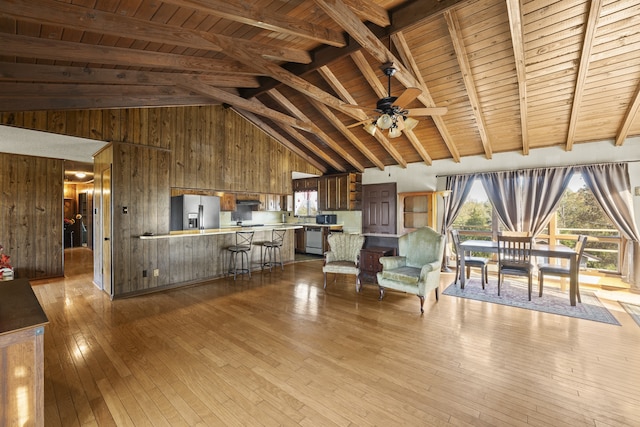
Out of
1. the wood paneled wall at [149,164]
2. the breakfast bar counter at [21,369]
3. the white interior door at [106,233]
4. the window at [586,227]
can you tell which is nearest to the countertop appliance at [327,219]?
the wood paneled wall at [149,164]

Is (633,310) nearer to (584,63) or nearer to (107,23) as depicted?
(584,63)

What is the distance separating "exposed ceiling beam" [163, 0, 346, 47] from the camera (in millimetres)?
2424

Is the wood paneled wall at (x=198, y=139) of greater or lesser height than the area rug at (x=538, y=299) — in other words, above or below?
above

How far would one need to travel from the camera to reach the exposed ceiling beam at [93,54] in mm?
2451

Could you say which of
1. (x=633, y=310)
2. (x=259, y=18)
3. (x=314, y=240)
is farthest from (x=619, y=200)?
(x=314, y=240)

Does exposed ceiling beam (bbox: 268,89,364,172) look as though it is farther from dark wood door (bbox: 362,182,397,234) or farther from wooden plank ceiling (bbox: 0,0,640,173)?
dark wood door (bbox: 362,182,397,234)

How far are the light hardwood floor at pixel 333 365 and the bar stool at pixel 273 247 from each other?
2.10 m

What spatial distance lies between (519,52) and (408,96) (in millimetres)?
1778

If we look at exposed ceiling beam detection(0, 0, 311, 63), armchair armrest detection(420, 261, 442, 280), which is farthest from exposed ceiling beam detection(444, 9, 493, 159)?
armchair armrest detection(420, 261, 442, 280)

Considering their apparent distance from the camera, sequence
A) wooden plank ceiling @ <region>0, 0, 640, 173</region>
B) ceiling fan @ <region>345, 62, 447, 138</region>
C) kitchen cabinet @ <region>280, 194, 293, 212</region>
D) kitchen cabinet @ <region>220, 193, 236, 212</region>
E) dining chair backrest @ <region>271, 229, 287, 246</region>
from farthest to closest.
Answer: kitchen cabinet @ <region>280, 194, 293, 212</region>, kitchen cabinet @ <region>220, 193, 236, 212</region>, dining chair backrest @ <region>271, 229, 287, 246</region>, ceiling fan @ <region>345, 62, 447, 138</region>, wooden plank ceiling @ <region>0, 0, 640, 173</region>

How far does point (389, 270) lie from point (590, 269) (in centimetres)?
409

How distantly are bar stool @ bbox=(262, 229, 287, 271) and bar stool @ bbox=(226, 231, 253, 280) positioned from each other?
1.27ft

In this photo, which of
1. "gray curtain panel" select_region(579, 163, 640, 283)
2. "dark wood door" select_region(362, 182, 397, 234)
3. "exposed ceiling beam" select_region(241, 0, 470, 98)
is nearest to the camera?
"exposed ceiling beam" select_region(241, 0, 470, 98)

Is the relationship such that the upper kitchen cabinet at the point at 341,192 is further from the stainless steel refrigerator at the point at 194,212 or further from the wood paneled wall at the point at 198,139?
the stainless steel refrigerator at the point at 194,212
